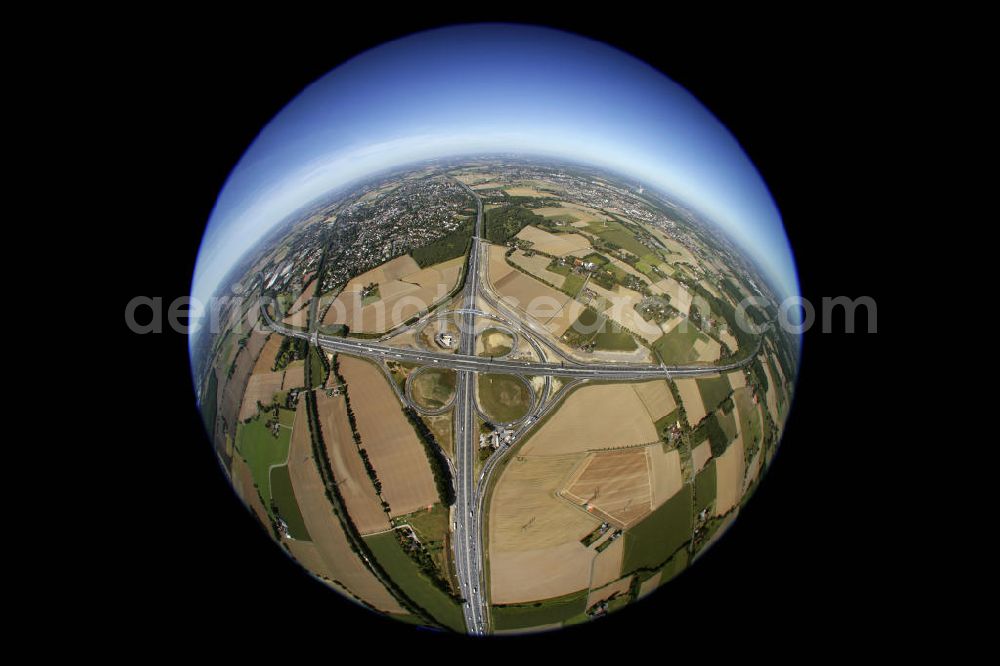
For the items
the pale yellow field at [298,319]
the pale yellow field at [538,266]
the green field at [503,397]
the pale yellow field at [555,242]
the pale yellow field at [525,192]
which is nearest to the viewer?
the green field at [503,397]

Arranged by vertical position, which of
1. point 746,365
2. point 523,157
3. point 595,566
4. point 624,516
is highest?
point 523,157

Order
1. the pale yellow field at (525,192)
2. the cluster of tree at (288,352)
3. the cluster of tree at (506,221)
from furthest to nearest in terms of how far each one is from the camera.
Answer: the pale yellow field at (525,192) < the cluster of tree at (506,221) < the cluster of tree at (288,352)

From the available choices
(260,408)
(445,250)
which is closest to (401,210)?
(445,250)

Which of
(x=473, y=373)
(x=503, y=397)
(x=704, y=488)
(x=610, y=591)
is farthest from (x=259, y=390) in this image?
(x=704, y=488)

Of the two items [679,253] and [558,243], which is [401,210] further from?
[679,253]

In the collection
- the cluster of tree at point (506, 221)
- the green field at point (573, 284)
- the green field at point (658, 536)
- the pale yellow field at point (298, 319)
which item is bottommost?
the green field at point (658, 536)

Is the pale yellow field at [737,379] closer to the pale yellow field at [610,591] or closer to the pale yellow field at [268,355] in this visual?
the pale yellow field at [610,591]

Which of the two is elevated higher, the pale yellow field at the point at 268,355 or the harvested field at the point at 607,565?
the pale yellow field at the point at 268,355

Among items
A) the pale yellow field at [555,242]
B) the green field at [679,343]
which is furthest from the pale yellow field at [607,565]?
the pale yellow field at [555,242]
